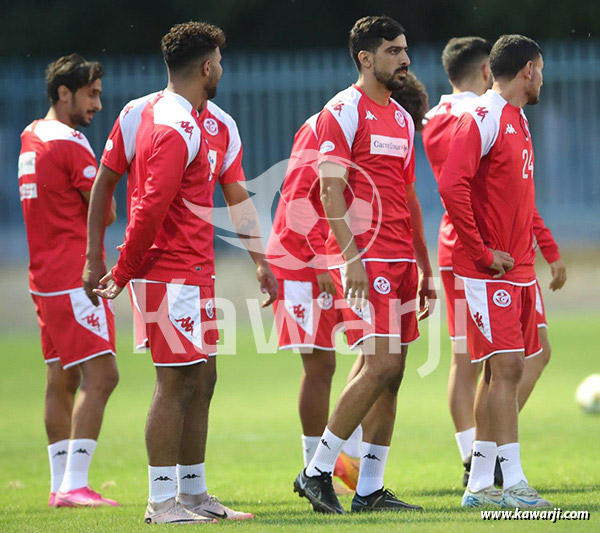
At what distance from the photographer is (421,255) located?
7.03 m

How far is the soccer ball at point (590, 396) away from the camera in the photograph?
10812 millimetres

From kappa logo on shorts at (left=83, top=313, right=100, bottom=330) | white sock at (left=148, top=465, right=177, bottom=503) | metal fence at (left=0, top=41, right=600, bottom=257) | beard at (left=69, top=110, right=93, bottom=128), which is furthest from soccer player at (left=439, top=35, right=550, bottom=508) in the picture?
metal fence at (left=0, top=41, right=600, bottom=257)

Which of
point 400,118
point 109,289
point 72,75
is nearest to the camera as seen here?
point 109,289

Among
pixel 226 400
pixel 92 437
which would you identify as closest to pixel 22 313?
pixel 226 400

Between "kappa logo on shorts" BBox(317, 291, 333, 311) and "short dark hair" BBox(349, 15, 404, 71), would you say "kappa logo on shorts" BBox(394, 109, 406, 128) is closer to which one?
"short dark hair" BBox(349, 15, 404, 71)

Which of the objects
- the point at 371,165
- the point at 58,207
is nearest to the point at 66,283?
the point at 58,207

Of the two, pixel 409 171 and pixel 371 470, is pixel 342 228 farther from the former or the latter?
pixel 371 470

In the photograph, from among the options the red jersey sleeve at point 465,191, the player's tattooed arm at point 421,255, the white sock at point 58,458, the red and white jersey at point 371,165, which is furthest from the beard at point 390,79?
the white sock at point 58,458

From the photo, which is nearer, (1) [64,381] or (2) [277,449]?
(1) [64,381]

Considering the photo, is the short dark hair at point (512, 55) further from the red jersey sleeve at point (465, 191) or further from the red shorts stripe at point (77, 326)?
the red shorts stripe at point (77, 326)

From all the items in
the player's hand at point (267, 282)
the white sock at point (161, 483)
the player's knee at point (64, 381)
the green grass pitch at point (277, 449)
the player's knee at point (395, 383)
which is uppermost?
the player's hand at point (267, 282)

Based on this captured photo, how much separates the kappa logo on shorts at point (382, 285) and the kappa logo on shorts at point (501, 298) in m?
0.59

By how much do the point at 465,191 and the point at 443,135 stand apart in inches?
65.9

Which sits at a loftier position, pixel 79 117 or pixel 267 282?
pixel 79 117
